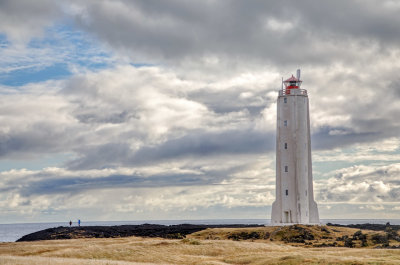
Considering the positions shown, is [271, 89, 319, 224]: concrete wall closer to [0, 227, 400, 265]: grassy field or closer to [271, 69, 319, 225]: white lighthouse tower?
[271, 69, 319, 225]: white lighthouse tower

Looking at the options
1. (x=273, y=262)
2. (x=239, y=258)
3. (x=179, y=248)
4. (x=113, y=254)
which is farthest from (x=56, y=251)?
(x=273, y=262)

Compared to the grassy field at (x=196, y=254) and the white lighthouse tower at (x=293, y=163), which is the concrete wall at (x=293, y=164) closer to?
the white lighthouse tower at (x=293, y=163)

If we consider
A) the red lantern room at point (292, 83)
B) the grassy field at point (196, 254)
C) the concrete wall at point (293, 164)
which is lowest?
the grassy field at point (196, 254)

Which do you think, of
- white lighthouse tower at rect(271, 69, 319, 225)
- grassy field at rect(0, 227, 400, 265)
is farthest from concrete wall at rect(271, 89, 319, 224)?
grassy field at rect(0, 227, 400, 265)

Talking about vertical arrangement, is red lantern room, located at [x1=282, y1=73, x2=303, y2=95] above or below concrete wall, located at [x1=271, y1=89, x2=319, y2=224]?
above

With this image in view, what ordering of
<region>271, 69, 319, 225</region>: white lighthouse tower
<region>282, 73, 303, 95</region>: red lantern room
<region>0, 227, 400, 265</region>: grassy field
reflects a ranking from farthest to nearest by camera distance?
<region>282, 73, 303, 95</region>: red lantern room < <region>271, 69, 319, 225</region>: white lighthouse tower < <region>0, 227, 400, 265</region>: grassy field

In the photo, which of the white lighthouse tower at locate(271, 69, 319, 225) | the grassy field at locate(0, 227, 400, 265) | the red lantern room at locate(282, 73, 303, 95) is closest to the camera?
the grassy field at locate(0, 227, 400, 265)

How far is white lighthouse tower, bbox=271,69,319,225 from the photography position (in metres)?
65.8

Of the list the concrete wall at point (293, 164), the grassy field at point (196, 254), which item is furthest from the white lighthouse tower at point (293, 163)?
the grassy field at point (196, 254)

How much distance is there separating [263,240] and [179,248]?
1561cm

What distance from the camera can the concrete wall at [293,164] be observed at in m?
65.8

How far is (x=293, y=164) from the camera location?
66188mm

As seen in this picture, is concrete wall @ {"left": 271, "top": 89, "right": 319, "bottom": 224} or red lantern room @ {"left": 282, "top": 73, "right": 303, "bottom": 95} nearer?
concrete wall @ {"left": 271, "top": 89, "right": 319, "bottom": 224}

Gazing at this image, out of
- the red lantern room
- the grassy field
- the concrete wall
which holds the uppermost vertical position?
the red lantern room
